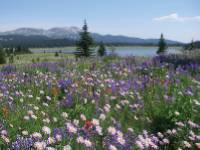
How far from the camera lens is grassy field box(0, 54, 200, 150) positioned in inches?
194

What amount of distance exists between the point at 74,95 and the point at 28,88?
3.05 feet

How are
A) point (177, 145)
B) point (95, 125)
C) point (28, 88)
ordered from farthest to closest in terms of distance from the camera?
point (28, 88) → point (177, 145) → point (95, 125)

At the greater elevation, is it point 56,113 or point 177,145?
point 56,113

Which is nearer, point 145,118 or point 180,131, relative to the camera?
point 180,131

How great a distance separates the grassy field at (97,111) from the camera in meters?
4.93

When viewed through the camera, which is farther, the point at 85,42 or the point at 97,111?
the point at 85,42

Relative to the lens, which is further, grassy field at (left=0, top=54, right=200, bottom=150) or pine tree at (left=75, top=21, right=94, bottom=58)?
pine tree at (left=75, top=21, right=94, bottom=58)

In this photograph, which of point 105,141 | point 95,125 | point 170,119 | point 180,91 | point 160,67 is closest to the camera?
point 105,141

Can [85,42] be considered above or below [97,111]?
below

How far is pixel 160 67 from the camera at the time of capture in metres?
11.9

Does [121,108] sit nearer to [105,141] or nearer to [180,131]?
[180,131]

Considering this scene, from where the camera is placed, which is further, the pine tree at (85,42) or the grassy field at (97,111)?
the pine tree at (85,42)

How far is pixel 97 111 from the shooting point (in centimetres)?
674

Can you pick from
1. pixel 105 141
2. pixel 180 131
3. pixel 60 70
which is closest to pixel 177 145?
pixel 180 131
